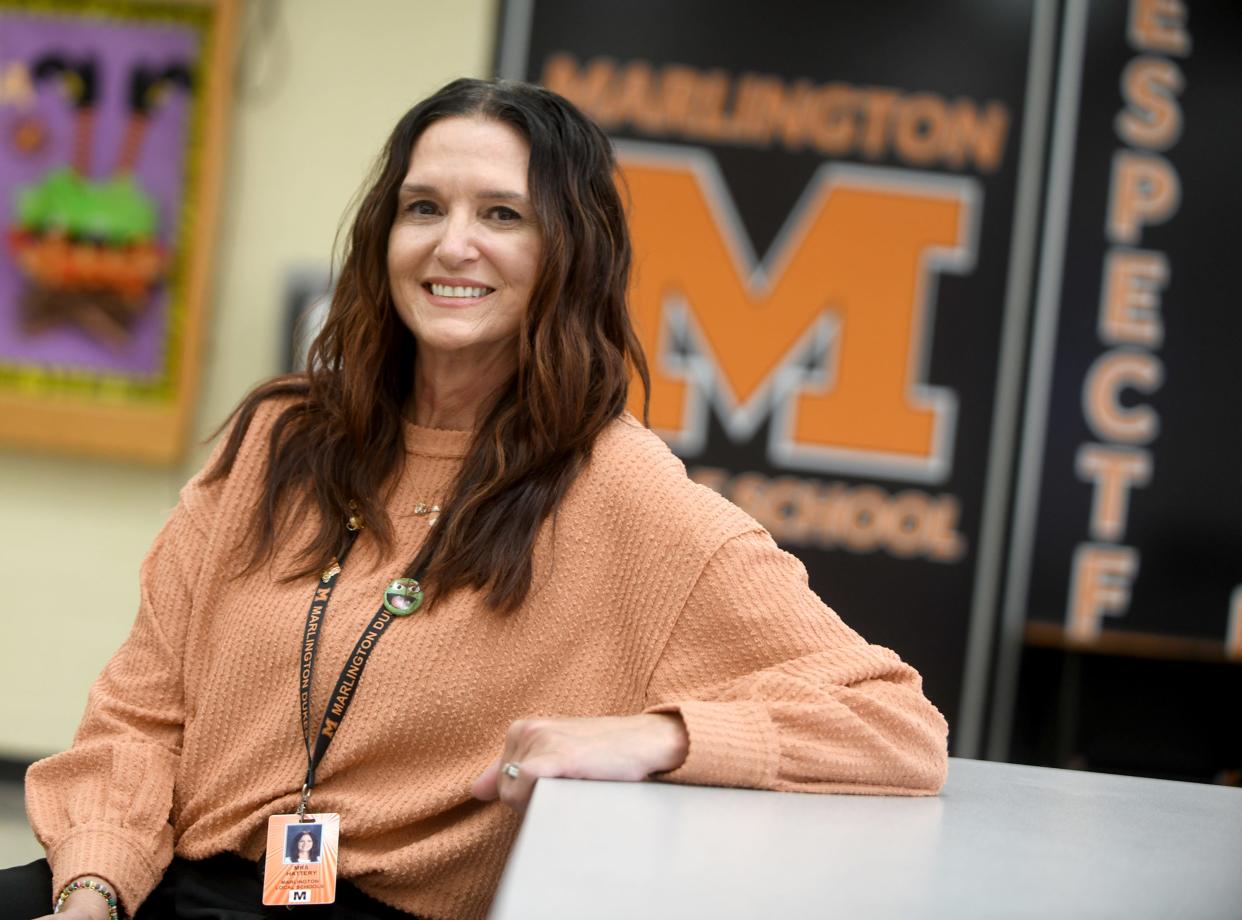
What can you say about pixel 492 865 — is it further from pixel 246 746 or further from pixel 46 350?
pixel 46 350

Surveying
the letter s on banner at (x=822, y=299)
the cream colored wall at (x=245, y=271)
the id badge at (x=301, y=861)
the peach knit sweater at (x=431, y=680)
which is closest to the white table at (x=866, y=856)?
the peach knit sweater at (x=431, y=680)

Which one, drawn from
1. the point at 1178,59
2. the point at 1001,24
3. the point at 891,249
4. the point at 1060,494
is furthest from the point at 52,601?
the point at 1178,59

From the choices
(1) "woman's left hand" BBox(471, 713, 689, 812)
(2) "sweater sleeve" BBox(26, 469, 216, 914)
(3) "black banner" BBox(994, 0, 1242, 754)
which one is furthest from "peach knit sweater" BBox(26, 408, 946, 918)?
(3) "black banner" BBox(994, 0, 1242, 754)

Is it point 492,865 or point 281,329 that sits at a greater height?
point 281,329

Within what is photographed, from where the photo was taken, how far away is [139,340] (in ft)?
13.5

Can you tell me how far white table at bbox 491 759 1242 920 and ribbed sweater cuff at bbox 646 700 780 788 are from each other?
0.6 inches

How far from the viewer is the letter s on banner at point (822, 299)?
13.5ft

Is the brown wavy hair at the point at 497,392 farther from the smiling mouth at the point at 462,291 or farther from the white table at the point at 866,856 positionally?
the white table at the point at 866,856

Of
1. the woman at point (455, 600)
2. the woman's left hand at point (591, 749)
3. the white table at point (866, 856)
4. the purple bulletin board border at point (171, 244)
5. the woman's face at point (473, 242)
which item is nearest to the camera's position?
the white table at point (866, 856)

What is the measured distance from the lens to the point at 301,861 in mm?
1485

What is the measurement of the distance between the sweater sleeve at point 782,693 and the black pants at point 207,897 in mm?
379

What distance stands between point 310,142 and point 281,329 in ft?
1.81

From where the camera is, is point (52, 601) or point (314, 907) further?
point (52, 601)

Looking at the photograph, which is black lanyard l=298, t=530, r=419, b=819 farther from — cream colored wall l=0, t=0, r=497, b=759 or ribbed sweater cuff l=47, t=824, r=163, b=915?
cream colored wall l=0, t=0, r=497, b=759
